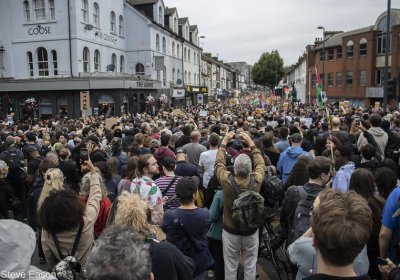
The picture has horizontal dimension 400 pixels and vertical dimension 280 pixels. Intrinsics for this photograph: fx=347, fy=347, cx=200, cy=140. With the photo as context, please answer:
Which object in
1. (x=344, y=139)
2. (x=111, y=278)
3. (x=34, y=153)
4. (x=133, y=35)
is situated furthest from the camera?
(x=133, y=35)

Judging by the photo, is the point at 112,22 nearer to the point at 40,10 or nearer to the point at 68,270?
the point at 40,10

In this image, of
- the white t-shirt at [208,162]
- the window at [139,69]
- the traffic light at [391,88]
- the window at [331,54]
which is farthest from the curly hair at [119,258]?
the window at [331,54]

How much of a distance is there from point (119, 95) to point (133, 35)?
9.27 metres

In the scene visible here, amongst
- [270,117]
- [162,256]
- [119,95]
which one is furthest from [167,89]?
[162,256]

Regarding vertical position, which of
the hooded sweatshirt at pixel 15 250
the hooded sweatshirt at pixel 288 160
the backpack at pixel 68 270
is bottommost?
the backpack at pixel 68 270

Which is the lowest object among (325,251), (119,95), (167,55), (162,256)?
(162,256)

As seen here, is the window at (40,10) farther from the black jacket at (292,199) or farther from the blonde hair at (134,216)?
the blonde hair at (134,216)

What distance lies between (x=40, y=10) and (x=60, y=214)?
28.5 meters

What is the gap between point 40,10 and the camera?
1067 inches

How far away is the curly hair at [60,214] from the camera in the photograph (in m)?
3.23

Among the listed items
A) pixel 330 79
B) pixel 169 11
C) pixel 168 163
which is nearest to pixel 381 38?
pixel 330 79

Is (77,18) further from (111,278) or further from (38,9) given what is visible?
(111,278)

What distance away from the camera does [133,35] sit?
3494cm

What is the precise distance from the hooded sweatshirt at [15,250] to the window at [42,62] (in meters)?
28.2
